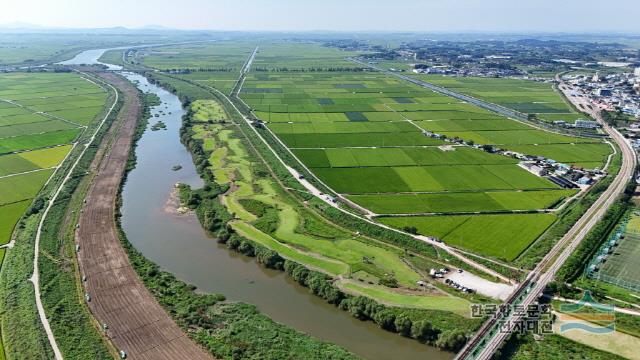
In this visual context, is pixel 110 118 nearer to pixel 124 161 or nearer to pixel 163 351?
pixel 124 161

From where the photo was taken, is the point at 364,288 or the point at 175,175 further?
the point at 175,175

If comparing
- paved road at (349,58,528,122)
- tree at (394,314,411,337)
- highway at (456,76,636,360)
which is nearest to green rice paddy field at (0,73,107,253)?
tree at (394,314,411,337)

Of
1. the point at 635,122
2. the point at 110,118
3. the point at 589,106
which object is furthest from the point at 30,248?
the point at 589,106

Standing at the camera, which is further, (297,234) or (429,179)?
(429,179)

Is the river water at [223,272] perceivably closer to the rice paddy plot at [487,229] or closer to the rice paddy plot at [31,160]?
the rice paddy plot at [31,160]

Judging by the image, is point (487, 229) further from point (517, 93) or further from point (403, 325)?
point (517, 93)

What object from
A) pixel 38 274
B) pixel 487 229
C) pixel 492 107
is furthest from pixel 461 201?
pixel 492 107
